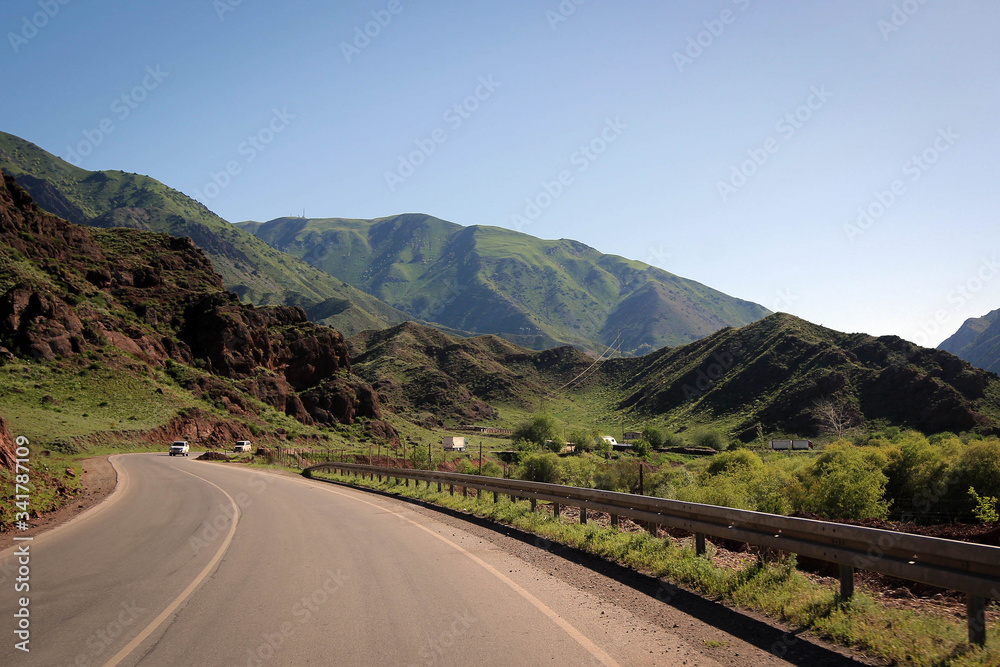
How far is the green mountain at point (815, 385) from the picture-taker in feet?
249

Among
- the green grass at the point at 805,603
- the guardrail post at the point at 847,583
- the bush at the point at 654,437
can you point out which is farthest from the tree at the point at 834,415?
the guardrail post at the point at 847,583

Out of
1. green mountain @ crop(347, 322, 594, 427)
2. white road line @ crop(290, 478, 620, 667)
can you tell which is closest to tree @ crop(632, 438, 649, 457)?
green mountain @ crop(347, 322, 594, 427)

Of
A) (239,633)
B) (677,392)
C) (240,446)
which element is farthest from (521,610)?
(677,392)

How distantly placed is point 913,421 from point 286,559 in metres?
82.5

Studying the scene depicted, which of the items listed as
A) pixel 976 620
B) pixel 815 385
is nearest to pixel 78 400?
pixel 976 620

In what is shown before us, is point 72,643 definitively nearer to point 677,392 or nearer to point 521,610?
point 521,610

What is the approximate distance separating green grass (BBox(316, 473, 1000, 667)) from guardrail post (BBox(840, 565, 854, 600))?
0.08m

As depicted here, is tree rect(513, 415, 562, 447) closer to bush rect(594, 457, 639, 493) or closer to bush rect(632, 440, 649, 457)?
bush rect(632, 440, 649, 457)

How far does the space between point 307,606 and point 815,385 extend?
298ft

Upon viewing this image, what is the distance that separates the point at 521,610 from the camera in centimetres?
687

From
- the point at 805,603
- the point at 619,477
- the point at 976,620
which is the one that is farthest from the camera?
the point at 619,477

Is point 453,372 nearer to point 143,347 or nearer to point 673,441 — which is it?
point 673,441

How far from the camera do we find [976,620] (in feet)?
16.7

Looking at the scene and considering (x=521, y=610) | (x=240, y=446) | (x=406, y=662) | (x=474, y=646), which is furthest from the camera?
(x=240, y=446)
